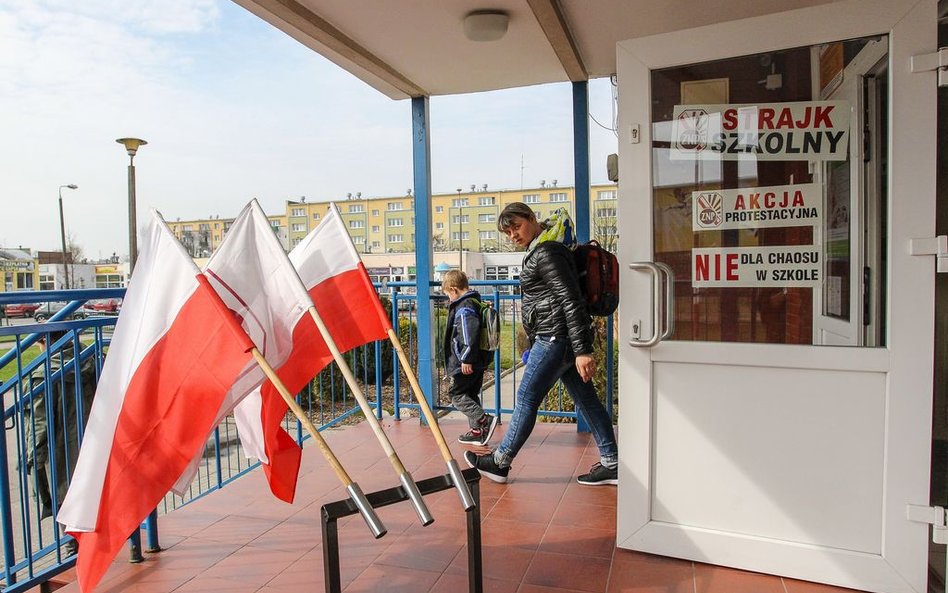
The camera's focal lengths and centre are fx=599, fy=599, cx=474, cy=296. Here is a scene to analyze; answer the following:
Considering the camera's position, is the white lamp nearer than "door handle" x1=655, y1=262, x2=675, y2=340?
No

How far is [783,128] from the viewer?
93.0 inches

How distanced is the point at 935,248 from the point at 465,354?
284 centimetres

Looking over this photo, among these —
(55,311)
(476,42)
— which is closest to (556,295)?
(476,42)

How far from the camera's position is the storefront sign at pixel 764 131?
230 centimetres

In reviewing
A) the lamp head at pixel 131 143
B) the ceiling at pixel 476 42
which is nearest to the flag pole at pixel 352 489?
the ceiling at pixel 476 42

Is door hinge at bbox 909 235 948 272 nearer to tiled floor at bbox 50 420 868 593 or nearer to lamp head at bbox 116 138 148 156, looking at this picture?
tiled floor at bbox 50 420 868 593

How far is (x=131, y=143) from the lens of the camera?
1038 cm

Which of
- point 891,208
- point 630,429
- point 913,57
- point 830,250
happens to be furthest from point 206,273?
point 913,57

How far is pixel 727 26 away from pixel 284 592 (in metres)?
2.88

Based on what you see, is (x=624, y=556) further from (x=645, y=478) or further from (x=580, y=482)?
(x=580, y=482)

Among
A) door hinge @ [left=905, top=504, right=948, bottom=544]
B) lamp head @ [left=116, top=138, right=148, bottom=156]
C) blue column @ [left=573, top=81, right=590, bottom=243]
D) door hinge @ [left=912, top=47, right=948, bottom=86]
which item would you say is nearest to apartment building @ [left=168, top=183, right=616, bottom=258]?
lamp head @ [left=116, top=138, right=148, bottom=156]

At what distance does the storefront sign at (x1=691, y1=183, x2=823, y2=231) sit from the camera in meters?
2.33

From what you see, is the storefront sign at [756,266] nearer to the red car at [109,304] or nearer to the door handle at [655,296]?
the door handle at [655,296]

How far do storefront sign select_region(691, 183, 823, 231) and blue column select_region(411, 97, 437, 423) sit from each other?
8.65 feet
